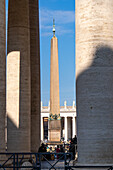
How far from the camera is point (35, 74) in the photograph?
154 ft

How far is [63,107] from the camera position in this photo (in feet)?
632

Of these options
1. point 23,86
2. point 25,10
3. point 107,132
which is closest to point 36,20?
point 25,10

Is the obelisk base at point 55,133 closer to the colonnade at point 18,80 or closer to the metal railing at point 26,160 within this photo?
the colonnade at point 18,80

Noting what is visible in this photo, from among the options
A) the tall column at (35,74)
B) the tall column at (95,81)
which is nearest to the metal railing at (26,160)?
the tall column at (95,81)

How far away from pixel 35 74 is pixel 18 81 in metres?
7.55

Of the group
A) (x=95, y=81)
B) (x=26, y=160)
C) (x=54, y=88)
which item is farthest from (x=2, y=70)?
(x=54, y=88)

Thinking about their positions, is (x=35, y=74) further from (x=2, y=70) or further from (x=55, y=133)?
(x=55, y=133)

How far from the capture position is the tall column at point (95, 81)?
891 inches

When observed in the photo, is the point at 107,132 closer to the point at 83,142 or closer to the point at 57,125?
the point at 83,142

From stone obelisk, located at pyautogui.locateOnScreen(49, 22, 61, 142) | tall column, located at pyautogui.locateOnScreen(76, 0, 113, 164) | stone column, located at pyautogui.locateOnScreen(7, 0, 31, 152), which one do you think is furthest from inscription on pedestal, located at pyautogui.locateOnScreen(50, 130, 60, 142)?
tall column, located at pyautogui.locateOnScreen(76, 0, 113, 164)

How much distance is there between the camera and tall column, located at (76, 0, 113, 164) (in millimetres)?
22641

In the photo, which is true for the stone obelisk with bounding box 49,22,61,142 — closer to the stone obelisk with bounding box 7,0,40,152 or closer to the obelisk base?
the obelisk base

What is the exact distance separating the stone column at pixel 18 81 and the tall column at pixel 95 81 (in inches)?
619

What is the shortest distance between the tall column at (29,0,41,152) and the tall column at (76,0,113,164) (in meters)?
21.6
